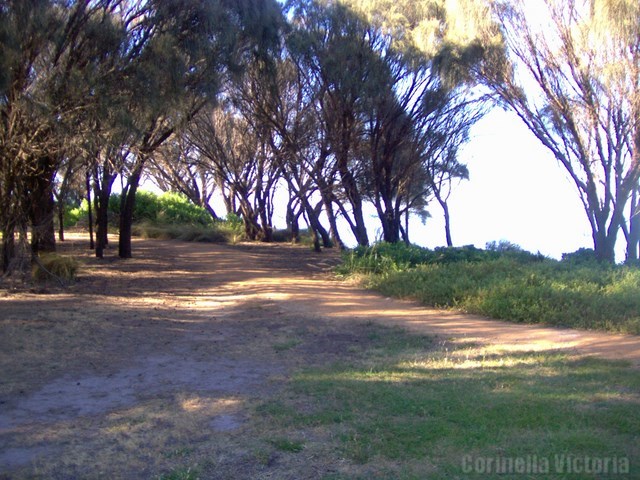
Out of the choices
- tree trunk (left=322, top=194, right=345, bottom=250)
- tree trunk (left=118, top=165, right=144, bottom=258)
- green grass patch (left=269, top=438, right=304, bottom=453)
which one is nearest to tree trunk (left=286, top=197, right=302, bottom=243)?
tree trunk (left=322, top=194, right=345, bottom=250)

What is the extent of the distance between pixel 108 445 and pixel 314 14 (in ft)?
54.4

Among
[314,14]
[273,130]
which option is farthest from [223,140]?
[314,14]

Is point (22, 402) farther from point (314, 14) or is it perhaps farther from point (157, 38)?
point (314, 14)

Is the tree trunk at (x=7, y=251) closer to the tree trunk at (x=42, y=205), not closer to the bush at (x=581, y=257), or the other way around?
the tree trunk at (x=42, y=205)

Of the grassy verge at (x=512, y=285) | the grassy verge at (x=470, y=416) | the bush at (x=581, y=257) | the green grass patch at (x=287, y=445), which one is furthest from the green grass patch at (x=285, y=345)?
the bush at (x=581, y=257)

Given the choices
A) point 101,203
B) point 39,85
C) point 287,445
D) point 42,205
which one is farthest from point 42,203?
point 287,445

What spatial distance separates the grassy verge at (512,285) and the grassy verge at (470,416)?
258cm

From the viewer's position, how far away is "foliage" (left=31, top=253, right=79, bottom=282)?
14938 millimetres

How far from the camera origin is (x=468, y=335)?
10.5 meters

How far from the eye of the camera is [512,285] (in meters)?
12.8

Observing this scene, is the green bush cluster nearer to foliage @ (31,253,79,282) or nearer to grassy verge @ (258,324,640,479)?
foliage @ (31,253,79,282)

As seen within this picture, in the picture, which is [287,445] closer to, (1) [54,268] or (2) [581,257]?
(1) [54,268]

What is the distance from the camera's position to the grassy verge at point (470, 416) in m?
5.22

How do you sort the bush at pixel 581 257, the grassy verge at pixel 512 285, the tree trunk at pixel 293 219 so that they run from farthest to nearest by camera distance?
1. the tree trunk at pixel 293 219
2. the bush at pixel 581 257
3. the grassy verge at pixel 512 285
